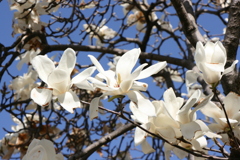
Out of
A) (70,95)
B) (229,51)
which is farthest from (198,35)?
(70,95)

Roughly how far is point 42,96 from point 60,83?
2.2 inches

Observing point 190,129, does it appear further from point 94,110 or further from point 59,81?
point 59,81

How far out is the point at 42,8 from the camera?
2.21m

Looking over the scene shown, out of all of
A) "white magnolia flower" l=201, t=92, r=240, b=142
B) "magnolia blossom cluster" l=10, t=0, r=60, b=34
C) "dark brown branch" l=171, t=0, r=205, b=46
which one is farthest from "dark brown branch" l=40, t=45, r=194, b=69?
"white magnolia flower" l=201, t=92, r=240, b=142

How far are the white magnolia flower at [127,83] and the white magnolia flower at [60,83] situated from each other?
3 cm

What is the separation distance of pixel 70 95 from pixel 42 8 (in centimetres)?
154

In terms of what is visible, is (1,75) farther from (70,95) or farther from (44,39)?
(70,95)

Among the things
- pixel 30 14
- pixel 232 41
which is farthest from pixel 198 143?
pixel 30 14

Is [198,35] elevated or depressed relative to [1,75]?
depressed

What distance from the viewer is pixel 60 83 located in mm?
829

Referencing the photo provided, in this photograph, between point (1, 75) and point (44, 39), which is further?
point (44, 39)

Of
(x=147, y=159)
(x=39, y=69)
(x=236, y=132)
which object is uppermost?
(x=39, y=69)

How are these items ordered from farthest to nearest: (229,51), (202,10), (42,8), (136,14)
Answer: (136,14) → (202,10) → (42,8) → (229,51)

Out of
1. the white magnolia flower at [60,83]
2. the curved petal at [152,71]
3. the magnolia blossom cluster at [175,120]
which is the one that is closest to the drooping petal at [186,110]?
the magnolia blossom cluster at [175,120]
